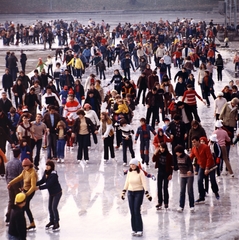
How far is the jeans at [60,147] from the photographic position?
19.0 metres

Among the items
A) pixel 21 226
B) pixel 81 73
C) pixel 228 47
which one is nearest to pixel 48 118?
pixel 21 226

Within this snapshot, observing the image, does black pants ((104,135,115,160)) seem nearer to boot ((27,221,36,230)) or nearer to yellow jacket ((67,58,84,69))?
boot ((27,221,36,230))

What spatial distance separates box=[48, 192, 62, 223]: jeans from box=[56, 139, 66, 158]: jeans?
16.6ft

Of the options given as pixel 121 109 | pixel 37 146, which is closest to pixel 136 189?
pixel 37 146

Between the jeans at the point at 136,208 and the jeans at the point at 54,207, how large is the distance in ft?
3.84

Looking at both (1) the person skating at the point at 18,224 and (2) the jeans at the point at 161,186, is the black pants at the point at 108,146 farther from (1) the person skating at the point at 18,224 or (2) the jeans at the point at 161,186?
(1) the person skating at the point at 18,224

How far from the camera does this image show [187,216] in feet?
48.2

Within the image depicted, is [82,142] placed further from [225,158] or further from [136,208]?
[136,208]

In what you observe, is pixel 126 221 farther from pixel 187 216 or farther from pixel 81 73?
pixel 81 73

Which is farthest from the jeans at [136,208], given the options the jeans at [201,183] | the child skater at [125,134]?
the child skater at [125,134]

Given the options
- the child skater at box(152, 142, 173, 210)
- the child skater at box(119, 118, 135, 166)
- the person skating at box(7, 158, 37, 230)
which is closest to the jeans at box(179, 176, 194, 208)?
the child skater at box(152, 142, 173, 210)

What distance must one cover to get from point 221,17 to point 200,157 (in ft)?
235

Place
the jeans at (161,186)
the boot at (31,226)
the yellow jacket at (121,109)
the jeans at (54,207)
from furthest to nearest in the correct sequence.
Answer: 1. the yellow jacket at (121,109)
2. the jeans at (161,186)
3. the boot at (31,226)
4. the jeans at (54,207)

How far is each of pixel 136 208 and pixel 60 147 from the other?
5781 mm
